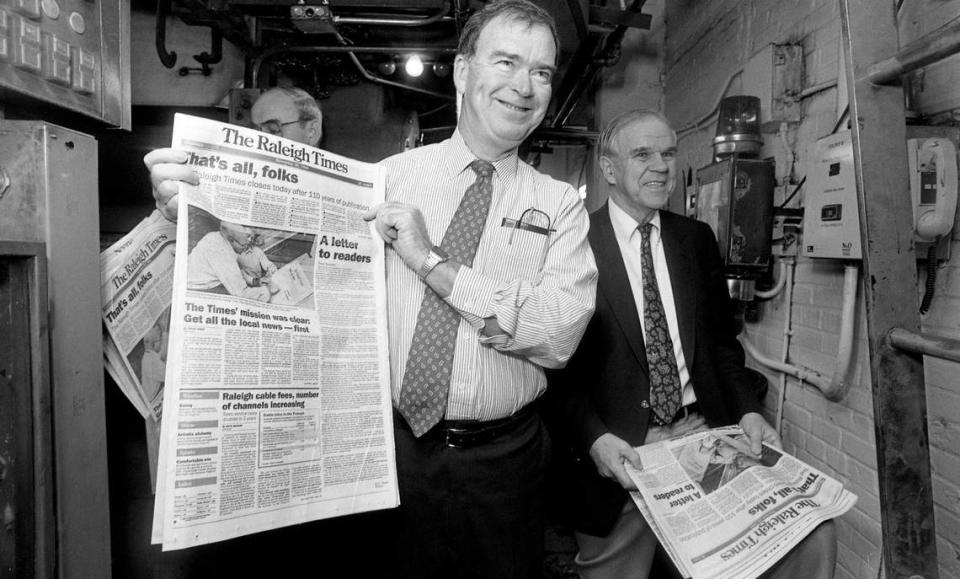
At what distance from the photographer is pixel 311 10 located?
2209 millimetres

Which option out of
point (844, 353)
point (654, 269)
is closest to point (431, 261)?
point (654, 269)

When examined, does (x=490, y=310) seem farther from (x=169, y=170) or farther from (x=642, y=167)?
(x=642, y=167)

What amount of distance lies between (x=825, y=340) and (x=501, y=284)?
1256 millimetres

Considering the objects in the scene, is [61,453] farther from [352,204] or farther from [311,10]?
Result: [311,10]

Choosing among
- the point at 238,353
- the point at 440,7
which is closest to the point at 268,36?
the point at 440,7

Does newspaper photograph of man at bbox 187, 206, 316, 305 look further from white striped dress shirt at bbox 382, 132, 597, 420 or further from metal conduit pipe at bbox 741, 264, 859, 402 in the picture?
metal conduit pipe at bbox 741, 264, 859, 402

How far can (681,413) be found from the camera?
1703 mm

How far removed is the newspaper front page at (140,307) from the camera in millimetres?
1036

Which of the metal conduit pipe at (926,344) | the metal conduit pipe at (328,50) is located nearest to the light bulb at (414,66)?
the metal conduit pipe at (328,50)

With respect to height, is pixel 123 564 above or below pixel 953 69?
below

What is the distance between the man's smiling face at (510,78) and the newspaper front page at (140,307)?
0.72m

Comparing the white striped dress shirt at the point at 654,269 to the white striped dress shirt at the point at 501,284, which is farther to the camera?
the white striped dress shirt at the point at 654,269

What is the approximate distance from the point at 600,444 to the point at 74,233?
52.4 inches

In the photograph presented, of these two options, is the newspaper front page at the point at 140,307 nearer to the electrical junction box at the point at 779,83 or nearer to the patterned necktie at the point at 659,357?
the patterned necktie at the point at 659,357
